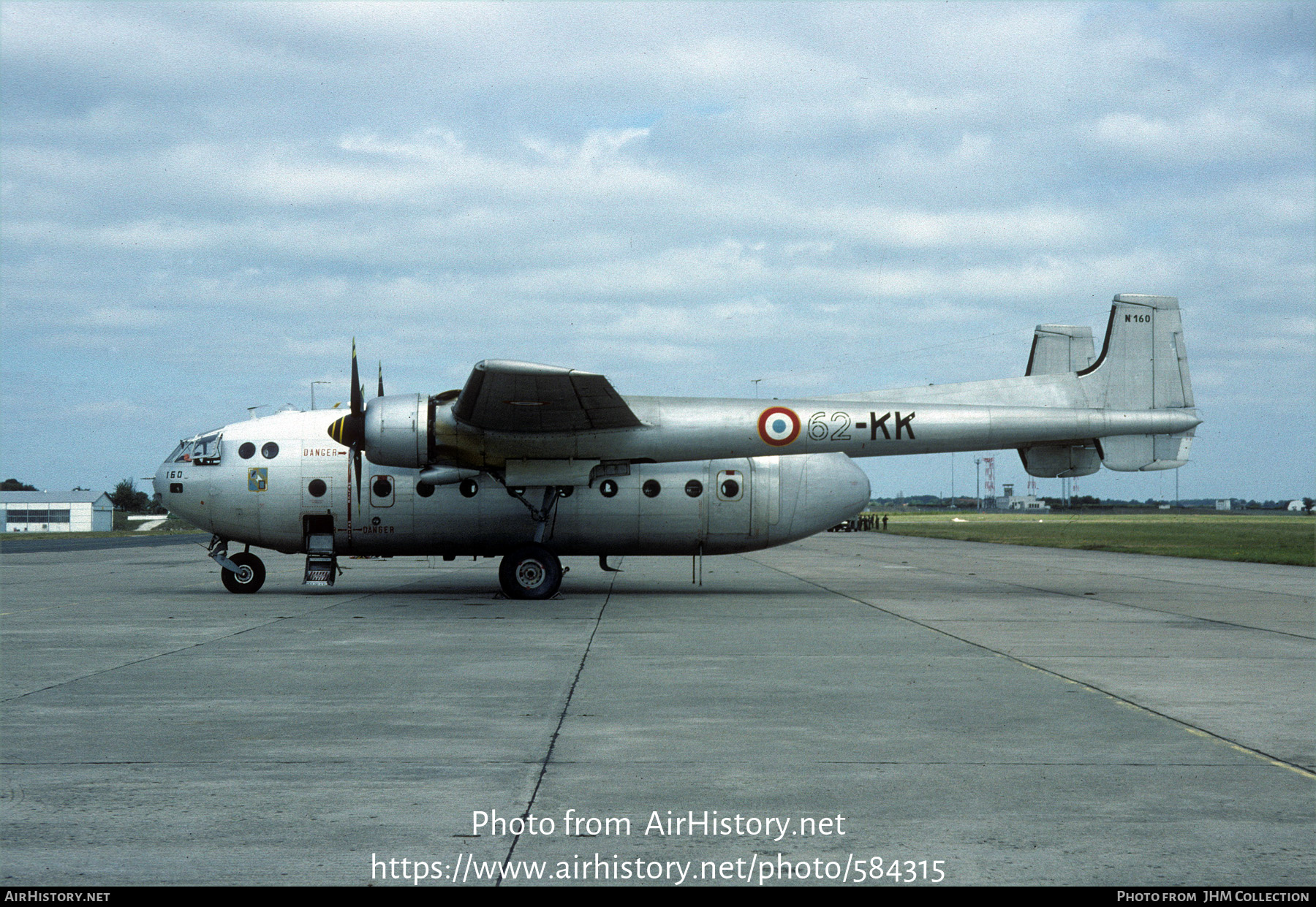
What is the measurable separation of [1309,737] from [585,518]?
50.6ft

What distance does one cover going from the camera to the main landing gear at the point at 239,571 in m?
23.2

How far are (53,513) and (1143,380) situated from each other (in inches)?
4725

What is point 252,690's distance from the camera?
10547 mm

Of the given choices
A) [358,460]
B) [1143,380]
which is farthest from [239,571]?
[1143,380]

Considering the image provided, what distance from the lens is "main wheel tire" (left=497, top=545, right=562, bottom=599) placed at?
21234mm

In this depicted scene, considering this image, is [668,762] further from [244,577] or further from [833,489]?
[244,577]

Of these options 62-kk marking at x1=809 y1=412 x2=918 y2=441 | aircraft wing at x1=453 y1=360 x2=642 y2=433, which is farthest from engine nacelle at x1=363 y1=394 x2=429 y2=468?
62-kk marking at x1=809 y1=412 x2=918 y2=441

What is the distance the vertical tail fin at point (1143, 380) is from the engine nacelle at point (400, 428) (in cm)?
1357

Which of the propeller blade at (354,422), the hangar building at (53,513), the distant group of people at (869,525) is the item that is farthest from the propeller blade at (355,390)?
the hangar building at (53,513)

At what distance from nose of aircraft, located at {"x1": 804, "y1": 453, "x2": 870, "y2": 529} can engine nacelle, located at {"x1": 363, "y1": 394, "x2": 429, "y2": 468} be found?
8.42 meters

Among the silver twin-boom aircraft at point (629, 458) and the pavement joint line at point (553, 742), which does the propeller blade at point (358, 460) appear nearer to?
the silver twin-boom aircraft at point (629, 458)

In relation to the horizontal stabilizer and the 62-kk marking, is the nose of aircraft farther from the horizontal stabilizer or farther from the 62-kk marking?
the horizontal stabilizer

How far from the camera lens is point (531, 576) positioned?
69.8 ft

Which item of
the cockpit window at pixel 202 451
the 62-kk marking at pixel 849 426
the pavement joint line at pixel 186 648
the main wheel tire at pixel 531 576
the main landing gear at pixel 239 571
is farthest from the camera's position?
the main landing gear at pixel 239 571
